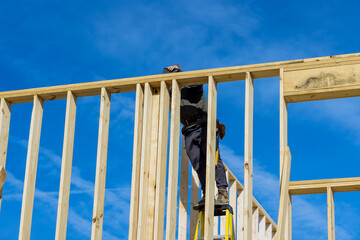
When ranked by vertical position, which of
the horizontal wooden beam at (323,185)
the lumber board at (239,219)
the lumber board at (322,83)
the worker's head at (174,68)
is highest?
the worker's head at (174,68)

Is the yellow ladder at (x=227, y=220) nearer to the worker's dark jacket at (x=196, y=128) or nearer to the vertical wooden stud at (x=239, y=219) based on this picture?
the worker's dark jacket at (x=196, y=128)

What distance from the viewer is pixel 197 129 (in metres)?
7.36

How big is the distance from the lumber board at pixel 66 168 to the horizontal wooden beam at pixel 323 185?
1936 mm

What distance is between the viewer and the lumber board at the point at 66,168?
6.32 metres

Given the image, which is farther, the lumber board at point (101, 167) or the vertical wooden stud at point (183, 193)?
the vertical wooden stud at point (183, 193)

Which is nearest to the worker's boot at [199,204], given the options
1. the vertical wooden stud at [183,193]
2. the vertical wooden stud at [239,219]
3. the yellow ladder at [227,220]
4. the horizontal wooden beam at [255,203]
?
the yellow ladder at [227,220]

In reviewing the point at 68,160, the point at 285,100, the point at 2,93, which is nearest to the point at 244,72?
the point at 285,100

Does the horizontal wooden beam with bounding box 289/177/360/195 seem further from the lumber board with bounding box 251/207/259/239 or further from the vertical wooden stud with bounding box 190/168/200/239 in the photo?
the lumber board with bounding box 251/207/259/239

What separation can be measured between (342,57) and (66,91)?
8.11 feet

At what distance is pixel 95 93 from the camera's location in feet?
22.1

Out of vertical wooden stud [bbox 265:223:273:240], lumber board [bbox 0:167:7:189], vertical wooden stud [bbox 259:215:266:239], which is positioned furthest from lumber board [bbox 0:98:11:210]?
vertical wooden stud [bbox 265:223:273:240]

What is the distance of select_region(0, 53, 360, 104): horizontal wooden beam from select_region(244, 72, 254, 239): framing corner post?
0.13m

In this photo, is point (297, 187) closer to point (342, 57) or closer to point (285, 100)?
point (285, 100)

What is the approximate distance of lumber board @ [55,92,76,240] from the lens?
6.32 meters
